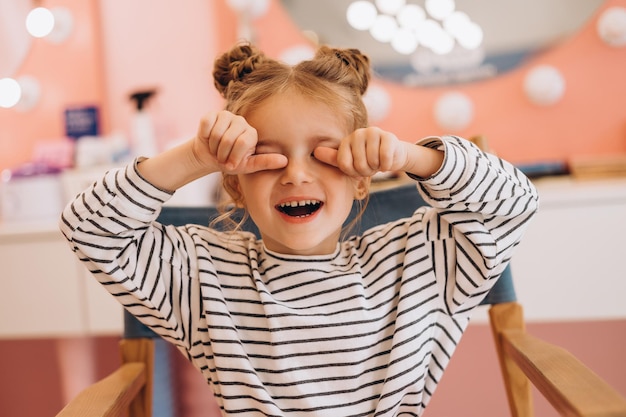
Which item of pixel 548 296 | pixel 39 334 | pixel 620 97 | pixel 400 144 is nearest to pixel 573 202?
pixel 548 296

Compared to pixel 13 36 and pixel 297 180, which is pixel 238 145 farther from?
pixel 13 36

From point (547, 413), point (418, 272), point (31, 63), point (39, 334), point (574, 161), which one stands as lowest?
point (547, 413)

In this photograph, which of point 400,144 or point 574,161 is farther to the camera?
point 574,161

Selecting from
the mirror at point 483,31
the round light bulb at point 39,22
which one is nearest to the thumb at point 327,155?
the mirror at point 483,31

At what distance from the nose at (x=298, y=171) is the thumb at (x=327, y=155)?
2 centimetres

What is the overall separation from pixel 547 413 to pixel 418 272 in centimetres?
113

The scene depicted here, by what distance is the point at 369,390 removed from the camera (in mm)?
785

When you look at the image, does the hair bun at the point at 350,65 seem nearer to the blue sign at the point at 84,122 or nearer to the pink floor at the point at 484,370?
the pink floor at the point at 484,370

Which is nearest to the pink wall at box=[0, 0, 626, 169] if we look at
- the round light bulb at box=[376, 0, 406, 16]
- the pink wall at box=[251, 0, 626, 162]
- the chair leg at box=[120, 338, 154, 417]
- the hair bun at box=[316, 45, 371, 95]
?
the pink wall at box=[251, 0, 626, 162]

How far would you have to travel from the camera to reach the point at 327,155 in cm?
70

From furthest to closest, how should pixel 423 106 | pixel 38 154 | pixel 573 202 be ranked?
pixel 38 154 → pixel 423 106 → pixel 573 202

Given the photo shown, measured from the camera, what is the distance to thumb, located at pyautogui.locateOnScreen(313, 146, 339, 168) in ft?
2.30

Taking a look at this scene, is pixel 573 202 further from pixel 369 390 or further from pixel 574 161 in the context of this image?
pixel 369 390

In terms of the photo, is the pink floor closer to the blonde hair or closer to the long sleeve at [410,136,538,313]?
the long sleeve at [410,136,538,313]
